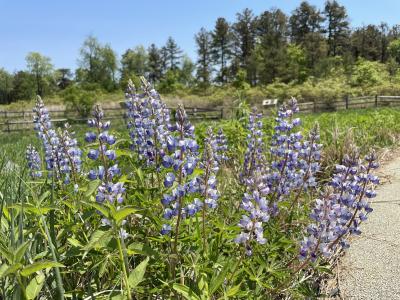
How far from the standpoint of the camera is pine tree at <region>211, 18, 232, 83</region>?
178ft

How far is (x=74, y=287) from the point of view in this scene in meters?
2.04

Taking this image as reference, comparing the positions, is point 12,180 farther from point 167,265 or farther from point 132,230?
point 167,265

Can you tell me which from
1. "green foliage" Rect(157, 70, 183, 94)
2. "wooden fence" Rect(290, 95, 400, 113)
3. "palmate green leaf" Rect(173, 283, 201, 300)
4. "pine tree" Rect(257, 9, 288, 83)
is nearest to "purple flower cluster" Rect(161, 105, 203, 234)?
"palmate green leaf" Rect(173, 283, 201, 300)

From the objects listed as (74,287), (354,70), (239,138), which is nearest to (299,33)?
(354,70)

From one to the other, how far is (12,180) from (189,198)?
5.05 ft

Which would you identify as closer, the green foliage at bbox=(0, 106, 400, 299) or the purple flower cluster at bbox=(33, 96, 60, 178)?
the green foliage at bbox=(0, 106, 400, 299)

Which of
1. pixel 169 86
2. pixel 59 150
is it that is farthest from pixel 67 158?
pixel 169 86

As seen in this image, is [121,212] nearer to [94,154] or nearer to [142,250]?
[142,250]

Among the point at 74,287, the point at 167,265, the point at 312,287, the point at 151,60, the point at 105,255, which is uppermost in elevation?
the point at 151,60

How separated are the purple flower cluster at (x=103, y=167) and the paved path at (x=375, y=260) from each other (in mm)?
1503

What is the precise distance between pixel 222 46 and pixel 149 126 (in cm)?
5558

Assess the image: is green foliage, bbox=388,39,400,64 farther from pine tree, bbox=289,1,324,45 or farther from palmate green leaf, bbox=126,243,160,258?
palmate green leaf, bbox=126,243,160,258

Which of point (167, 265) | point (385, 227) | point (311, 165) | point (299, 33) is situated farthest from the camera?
point (299, 33)

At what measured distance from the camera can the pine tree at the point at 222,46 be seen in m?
54.3
